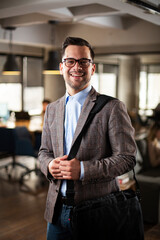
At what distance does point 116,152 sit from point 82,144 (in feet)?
0.56

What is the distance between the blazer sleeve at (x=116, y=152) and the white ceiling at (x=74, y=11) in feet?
4.38

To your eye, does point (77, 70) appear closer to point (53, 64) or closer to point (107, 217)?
point (107, 217)

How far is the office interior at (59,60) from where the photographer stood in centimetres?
421

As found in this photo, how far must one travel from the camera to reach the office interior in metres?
4.21

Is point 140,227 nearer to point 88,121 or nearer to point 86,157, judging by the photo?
point 86,157

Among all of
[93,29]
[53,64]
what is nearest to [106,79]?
[93,29]

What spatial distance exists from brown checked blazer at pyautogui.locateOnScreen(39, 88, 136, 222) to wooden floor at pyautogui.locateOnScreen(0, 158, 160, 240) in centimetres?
209

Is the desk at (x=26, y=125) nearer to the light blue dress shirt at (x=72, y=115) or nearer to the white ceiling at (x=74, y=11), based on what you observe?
the white ceiling at (x=74, y=11)

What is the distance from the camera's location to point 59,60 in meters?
7.36

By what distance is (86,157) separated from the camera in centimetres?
164

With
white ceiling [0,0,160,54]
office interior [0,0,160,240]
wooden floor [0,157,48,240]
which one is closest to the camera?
wooden floor [0,157,48,240]

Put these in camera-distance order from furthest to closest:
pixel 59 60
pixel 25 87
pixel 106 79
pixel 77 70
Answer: pixel 106 79
pixel 25 87
pixel 59 60
pixel 77 70

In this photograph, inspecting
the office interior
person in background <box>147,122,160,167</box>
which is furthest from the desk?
person in background <box>147,122,160,167</box>

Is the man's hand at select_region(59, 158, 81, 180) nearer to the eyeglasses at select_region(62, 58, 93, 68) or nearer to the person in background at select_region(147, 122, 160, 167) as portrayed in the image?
the eyeglasses at select_region(62, 58, 93, 68)
